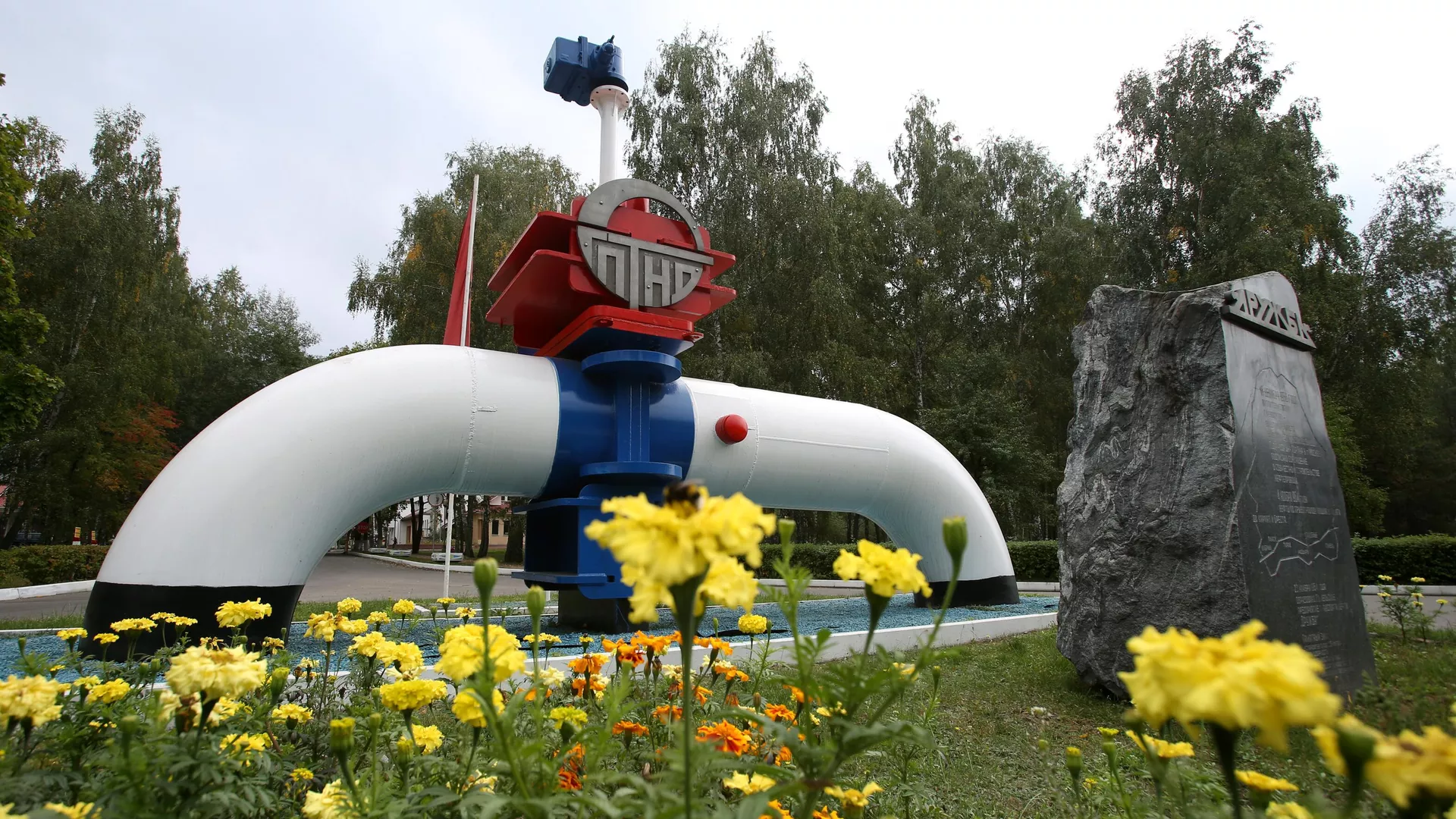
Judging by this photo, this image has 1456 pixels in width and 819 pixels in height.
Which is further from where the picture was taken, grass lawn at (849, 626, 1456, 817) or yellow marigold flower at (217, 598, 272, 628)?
grass lawn at (849, 626, 1456, 817)

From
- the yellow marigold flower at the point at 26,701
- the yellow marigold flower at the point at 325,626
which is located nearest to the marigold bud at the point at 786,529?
the yellow marigold flower at the point at 26,701

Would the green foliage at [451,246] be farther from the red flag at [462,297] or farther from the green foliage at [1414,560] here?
the green foliage at [1414,560]

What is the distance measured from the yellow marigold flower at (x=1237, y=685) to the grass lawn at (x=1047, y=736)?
1142 millimetres

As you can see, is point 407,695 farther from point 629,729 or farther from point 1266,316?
point 1266,316

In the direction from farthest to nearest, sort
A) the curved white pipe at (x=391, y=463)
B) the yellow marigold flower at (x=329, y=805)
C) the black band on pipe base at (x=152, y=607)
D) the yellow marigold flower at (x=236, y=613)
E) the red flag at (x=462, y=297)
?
1. the red flag at (x=462, y=297)
2. the curved white pipe at (x=391, y=463)
3. the black band on pipe base at (x=152, y=607)
4. the yellow marigold flower at (x=236, y=613)
5. the yellow marigold flower at (x=329, y=805)

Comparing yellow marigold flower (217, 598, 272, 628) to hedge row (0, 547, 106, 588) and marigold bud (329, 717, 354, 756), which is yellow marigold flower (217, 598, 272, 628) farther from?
hedge row (0, 547, 106, 588)

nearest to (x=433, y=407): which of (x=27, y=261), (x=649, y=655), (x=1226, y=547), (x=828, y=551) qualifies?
(x=649, y=655)

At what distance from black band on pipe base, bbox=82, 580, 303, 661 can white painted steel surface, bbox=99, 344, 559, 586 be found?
0.04 m

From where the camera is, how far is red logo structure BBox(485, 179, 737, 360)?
5.47 m

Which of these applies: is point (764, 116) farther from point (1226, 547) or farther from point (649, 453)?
point (1226, 547)

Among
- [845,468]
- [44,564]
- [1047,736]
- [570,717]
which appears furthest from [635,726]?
[44,564]

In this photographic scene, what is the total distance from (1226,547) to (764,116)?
1366 cm

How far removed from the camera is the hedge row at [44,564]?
1090 cm

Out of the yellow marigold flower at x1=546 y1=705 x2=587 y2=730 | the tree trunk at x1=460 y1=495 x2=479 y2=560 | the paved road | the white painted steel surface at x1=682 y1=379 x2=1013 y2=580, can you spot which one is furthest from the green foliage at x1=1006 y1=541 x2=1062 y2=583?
the tree trunk at x1=460 y1=495 x2=479 y2=560
